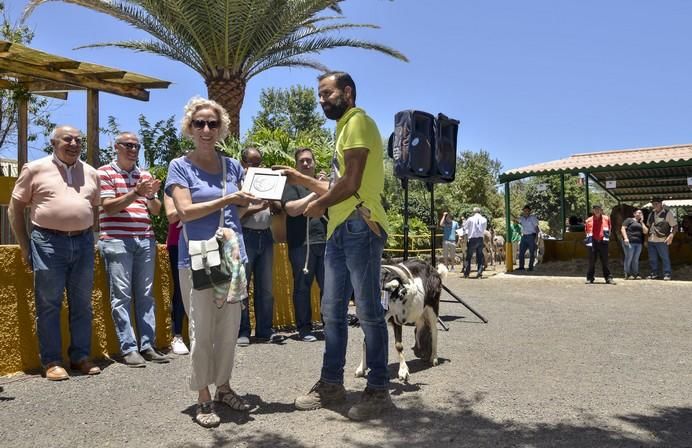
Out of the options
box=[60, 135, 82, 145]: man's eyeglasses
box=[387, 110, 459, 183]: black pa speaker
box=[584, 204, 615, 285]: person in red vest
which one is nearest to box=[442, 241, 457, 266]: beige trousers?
box=[584, 204, 615, 285]: person in red vest

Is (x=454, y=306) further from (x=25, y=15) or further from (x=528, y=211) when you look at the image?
(x=25, y=15)

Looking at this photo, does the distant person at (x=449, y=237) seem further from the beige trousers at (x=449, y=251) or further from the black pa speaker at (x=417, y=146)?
the black pa speaker at (x=417, y=146)

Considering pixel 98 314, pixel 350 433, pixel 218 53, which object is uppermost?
pixel 218 53

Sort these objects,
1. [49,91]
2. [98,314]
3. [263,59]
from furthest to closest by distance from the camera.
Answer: [263,59]
[49,91]
[98,314]

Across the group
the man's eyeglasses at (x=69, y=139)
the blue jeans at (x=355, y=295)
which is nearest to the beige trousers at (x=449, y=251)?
the man's eyeglasses at (x=69, y=139)

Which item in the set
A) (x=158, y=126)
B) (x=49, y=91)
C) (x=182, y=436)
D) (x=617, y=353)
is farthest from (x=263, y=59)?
(x=182, y=436)

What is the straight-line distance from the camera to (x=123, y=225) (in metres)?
5.26

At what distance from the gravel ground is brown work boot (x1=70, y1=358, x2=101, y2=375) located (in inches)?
5.1

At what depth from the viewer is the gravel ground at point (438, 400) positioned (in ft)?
11.2

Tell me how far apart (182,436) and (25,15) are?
39.9ft

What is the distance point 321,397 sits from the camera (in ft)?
13.2

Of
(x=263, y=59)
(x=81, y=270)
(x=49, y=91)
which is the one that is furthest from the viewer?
(x=263, y=59)

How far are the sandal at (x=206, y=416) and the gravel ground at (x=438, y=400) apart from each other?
1.9 inches

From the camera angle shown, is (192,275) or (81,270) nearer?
(192,275)
